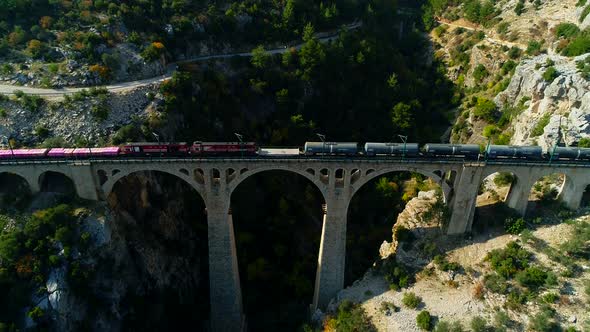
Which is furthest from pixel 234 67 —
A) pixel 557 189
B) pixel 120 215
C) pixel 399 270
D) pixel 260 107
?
pixel 557 189

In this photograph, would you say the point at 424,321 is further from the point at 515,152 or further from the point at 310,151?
Result: the point at 515,152

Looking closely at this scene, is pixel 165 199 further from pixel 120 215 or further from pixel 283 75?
→ pixel 283 75

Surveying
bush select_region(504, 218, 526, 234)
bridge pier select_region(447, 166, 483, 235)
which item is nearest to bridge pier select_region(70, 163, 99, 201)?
bridge pier select_region(447, 166, 483, 235)

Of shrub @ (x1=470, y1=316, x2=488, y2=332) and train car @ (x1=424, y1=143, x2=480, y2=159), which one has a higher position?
train car @ (x1=424, y1=143, x2=480, y2=159)

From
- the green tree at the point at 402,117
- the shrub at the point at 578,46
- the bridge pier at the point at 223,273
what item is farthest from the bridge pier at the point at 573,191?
the bridge pier at the point at 223,273

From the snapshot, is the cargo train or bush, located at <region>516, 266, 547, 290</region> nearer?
bush, located at <region>516, 266, 547, 290</region>

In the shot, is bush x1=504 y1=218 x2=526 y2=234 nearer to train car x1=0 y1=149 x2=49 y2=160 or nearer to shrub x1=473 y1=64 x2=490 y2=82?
shrub x1=473 y1=64 x2=490 y2=82

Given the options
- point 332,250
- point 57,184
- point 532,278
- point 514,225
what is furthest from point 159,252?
point 514,225
